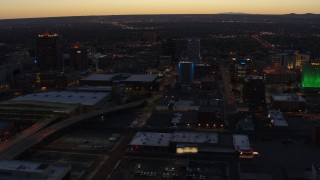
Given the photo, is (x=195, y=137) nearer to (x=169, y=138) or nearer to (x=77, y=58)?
(x=169, y=138)

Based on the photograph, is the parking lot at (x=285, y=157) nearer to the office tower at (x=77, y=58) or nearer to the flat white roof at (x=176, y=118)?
the flat white roof at (x=176, y=118)

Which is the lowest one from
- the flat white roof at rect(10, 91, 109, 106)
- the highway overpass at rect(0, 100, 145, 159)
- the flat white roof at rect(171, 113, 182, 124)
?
the flat white roof at rect(171, 113, 182, 124)

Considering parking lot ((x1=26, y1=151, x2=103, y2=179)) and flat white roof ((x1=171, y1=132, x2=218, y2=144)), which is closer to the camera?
parking lot ((x1=26, y1=151, x2=103, y2=179))

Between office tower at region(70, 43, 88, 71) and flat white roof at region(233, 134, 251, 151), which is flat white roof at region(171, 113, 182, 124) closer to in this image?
flat white roof at region(233, 134, 251, 151)

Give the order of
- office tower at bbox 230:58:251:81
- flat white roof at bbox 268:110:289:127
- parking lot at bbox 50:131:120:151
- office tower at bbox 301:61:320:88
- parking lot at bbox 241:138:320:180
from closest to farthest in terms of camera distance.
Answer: parking lot at bbox 241:138:320:180 → parking lot at bbox 50:131:120:151 → flat white roof at bbox 268:110:289:127 → office tower at bbox 301:61:320:88 → office tower at bbox 230:58:251:81

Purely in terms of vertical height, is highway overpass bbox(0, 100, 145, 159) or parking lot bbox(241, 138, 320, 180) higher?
highway overpass bbox(0, 100, 145, 159)

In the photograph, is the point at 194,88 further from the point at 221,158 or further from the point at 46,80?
the point at 221,158

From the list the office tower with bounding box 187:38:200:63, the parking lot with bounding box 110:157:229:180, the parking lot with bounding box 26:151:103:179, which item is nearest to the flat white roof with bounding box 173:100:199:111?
the parking lot with bounding box 110:157:229:180
